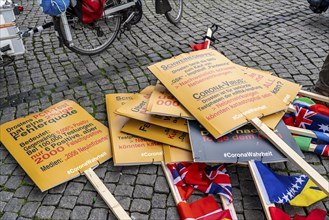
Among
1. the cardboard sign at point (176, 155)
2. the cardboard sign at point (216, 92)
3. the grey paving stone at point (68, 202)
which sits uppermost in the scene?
the cardboard sign at point (216, 92)

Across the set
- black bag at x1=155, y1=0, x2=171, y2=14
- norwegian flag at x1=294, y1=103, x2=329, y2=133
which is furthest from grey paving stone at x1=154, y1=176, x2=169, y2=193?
black bag at x1=155, y1=0, x2=171, y2=14

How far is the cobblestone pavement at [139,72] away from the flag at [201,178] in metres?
0.12

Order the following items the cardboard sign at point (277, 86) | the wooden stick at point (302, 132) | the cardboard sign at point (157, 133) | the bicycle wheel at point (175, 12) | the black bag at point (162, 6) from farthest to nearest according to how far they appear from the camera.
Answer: the bicycle wheel at point (175, 12) < the black bag at point (162, 6) < the cardboard sign at point (277, 86) < the wooden stick at point (302, 132) < the cardboard sign at point (157, 133)

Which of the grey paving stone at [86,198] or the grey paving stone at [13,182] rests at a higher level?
the grey paving stone at [86,198]

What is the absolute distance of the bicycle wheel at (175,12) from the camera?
647 centimetres

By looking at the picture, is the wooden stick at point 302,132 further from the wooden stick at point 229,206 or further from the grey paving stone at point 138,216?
the grey paving stone at point 138,216

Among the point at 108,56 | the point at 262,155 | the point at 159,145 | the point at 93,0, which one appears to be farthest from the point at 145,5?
the point at 262,155

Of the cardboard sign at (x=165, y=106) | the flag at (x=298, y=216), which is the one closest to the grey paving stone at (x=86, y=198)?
the cardboard sign at (x=165, y=106)

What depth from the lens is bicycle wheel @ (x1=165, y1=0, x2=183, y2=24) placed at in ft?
21.2

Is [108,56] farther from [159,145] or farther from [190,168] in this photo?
[190,168]

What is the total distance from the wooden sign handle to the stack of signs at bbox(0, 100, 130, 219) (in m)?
1.53

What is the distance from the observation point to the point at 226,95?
363 centimetres

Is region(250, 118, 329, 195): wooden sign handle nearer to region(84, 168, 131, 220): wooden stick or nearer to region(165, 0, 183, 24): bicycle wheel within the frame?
region(84, 168, 131, 220): wooden stick

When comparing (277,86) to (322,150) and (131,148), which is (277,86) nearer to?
(322,150)
